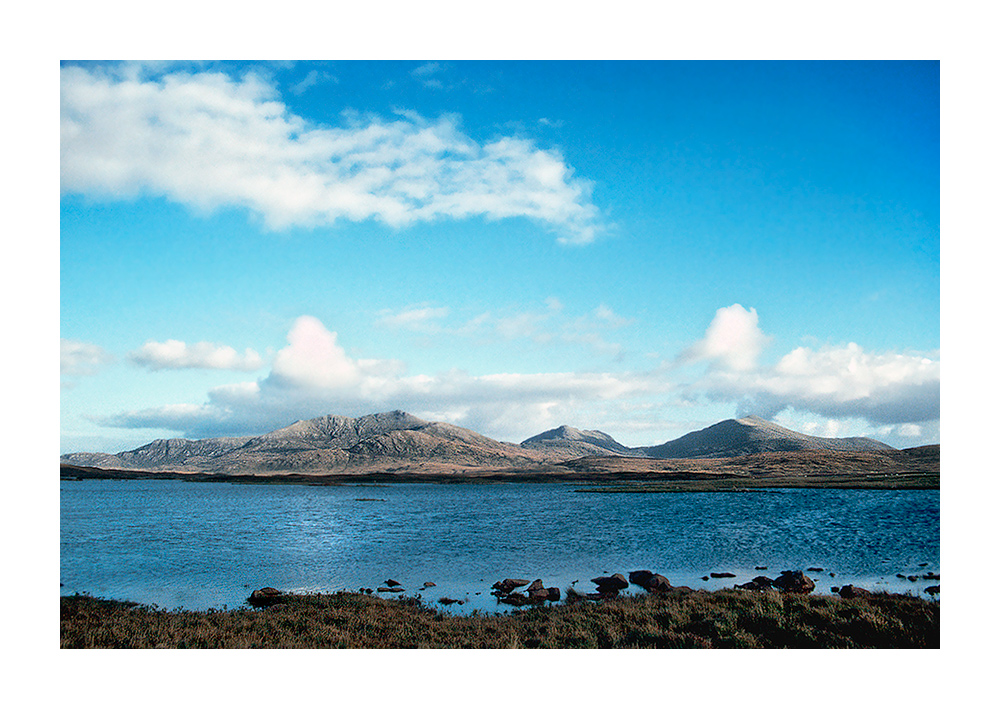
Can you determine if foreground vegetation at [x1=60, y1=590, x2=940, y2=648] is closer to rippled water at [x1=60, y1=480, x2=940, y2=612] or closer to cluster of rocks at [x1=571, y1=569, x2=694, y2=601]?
cluster of rocks at [x1=571, y1=569, x2=694, y2=601]

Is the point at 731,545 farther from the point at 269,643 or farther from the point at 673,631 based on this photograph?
the point at 269,643

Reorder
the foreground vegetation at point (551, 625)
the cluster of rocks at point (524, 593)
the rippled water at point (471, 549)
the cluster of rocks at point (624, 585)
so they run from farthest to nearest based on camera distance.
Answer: the rippled water at point (471, 549) → the cluster of rocks at point (624, 585) → the cluster of rocks at point (524, 593) → the foreground vegetation at point (551, 625)

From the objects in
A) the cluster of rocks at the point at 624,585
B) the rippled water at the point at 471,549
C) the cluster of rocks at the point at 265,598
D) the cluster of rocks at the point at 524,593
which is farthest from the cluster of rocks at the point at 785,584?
the cluster of rocks at the point at 265,598

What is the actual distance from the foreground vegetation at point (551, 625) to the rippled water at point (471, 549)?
348 cm

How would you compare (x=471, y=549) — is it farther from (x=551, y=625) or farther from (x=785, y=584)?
(x=551, y=625)

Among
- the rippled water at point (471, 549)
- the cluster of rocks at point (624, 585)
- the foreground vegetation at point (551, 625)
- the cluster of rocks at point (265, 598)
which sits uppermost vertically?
the foreground vegetation at point (551, 625)

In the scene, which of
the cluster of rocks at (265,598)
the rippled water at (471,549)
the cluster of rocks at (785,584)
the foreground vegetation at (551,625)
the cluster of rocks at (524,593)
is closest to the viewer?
the foreground vegetation at (551,625)

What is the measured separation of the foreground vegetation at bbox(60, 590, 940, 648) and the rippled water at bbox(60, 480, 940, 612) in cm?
348

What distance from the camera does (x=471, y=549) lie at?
38.3 m

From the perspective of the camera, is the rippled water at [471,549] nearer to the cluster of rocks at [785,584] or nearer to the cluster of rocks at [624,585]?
the cluster of rocks at [785,584]

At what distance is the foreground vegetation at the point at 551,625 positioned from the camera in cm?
1557

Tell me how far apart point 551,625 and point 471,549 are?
2141 cm

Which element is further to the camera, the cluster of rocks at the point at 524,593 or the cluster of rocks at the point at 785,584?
the cluster of rocks at the point at 785,584

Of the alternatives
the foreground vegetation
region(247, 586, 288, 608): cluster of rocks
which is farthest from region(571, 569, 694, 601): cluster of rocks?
region(247, 586, 288, 608): cluster of rocks
